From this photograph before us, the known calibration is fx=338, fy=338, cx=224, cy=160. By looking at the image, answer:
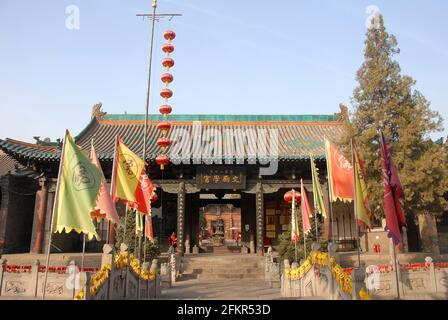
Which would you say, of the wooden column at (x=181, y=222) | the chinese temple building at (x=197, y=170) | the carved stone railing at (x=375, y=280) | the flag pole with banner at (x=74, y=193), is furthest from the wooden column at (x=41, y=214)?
the carved stone railing at (x=375, y=280)

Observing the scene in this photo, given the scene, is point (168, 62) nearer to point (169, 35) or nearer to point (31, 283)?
point (169, 35)

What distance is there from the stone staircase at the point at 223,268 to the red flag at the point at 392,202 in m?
9.41

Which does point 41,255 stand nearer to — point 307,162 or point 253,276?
point 253,276

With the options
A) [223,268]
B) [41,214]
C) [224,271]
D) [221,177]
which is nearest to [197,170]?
[221,177]

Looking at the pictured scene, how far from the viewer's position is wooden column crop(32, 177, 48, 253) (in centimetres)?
1602

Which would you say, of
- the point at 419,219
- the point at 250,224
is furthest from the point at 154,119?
the point at 419,219

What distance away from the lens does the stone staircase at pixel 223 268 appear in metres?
15.0

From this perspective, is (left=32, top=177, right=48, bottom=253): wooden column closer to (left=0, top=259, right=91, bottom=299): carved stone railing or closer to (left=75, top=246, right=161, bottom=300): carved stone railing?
(left=0, top=259, right=91, bottom=299): carved stone railing

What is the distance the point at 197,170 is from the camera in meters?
17.6

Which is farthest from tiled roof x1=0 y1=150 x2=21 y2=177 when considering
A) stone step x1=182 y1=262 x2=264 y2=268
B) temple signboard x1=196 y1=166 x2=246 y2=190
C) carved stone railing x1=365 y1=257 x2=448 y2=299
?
carved stone railing x1=365 y1=257 x2=448 y2=299

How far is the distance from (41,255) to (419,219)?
1817cm

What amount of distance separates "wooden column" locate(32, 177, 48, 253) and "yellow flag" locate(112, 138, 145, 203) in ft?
32.2

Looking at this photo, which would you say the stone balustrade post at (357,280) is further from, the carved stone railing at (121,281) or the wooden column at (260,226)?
the wooden column at (260,226)

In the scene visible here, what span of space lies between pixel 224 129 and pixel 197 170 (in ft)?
15.1
